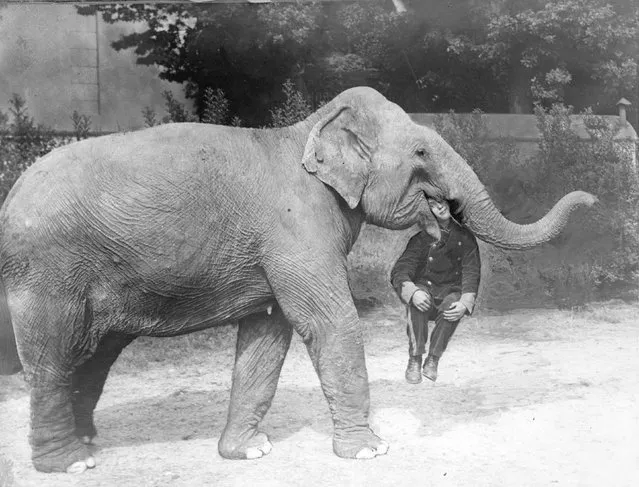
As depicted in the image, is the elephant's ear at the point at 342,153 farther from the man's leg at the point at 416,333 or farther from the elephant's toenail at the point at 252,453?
the elephant's toenail at the point at 252,453

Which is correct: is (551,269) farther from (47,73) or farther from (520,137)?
(47,73)

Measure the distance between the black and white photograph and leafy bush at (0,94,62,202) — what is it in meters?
0.02

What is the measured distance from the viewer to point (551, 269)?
32.4 feet

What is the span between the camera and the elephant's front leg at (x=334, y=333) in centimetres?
476

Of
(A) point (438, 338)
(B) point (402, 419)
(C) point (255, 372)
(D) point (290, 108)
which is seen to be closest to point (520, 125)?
(D) point (290, 108)

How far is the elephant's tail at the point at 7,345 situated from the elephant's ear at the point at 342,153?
2.47 meters

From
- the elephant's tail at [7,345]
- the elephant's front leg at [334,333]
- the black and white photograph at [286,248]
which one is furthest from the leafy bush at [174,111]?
the elephant's front leg at [334,333]

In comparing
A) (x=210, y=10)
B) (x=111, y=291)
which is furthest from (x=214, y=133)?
(x=210, y=10)

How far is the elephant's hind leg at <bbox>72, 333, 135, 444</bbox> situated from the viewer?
5285 mm

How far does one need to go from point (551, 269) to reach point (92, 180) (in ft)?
20.9

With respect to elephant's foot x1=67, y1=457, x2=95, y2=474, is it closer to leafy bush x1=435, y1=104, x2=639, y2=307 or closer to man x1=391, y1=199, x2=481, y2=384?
man x1=391, y1=199, x2=481, y2=384

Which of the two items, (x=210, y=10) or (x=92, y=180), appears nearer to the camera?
(x=92, y=180)

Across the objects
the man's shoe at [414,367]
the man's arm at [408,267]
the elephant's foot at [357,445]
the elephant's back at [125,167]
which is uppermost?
the elephant's back at [125,167]

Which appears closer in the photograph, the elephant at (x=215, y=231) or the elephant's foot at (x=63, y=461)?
the elephant at (x=215, y=231)
